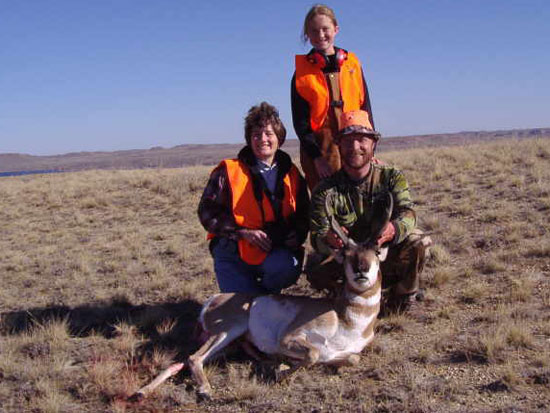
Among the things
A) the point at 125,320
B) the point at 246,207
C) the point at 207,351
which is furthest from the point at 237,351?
the point at 125,320

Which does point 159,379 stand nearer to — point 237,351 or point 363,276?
point 237,351

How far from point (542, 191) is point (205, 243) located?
5926 millimetres

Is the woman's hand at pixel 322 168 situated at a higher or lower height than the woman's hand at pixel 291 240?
higher

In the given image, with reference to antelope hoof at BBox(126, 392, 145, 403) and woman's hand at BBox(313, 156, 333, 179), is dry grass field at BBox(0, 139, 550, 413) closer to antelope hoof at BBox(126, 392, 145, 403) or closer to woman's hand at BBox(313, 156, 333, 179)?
antelope hoof at BBox(126, 392, 145, 403)

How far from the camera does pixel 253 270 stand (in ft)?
18.2

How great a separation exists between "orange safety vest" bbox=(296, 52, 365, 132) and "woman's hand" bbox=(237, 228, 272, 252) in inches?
47.1

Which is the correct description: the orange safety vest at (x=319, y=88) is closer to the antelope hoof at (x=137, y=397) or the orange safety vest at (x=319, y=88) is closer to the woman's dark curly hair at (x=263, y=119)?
the woman's dark curly hair at (x=263, y=119)

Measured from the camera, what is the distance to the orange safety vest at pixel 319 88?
17.7ft

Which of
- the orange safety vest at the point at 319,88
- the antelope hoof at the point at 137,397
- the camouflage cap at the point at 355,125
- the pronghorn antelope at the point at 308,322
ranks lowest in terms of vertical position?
the antelope hoof at the point at 137,397

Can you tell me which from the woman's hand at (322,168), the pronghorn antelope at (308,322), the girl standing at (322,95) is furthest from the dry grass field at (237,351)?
the girl standing at (322,95)

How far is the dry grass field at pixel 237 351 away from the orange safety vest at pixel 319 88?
86.9 inches

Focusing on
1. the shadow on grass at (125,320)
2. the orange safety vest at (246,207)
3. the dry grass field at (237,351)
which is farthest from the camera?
the shadow on grass at (125,320)

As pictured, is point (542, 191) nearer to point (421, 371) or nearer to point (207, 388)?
point (421, 371)

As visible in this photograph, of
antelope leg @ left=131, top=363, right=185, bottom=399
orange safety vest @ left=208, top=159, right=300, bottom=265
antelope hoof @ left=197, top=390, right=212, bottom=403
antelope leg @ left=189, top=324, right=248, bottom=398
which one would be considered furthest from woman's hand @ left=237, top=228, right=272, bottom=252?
antelope hoof @ left=197, top=390, right=212, bottom=403
